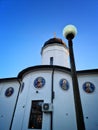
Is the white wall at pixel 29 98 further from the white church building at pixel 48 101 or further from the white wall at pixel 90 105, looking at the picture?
the white wall at pixel 90 105

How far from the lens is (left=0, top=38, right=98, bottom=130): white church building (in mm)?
10320

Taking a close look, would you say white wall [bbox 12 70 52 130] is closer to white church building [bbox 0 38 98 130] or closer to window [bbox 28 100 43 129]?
white church building [bbox 0 38 98 130]

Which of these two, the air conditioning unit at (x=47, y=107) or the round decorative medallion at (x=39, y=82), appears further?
the round decorative medallion at (x=39, y=82)

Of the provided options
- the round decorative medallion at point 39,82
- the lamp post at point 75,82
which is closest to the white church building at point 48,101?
the round decorative medallion at point 39,82

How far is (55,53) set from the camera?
18.0 m

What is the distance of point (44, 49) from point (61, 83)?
8.83 meters

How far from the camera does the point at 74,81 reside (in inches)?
117

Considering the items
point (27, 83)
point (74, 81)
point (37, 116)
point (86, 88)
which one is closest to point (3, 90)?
point (27, 83)

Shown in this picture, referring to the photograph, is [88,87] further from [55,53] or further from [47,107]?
[55,53]

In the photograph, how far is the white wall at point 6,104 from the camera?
43.4ft

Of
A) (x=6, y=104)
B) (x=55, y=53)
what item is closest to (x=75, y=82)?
(x=6, y=104)

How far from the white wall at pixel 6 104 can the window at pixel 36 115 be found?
4157mm

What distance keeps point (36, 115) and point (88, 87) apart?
6.30 meters

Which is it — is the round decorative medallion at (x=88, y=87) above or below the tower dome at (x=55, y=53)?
below
